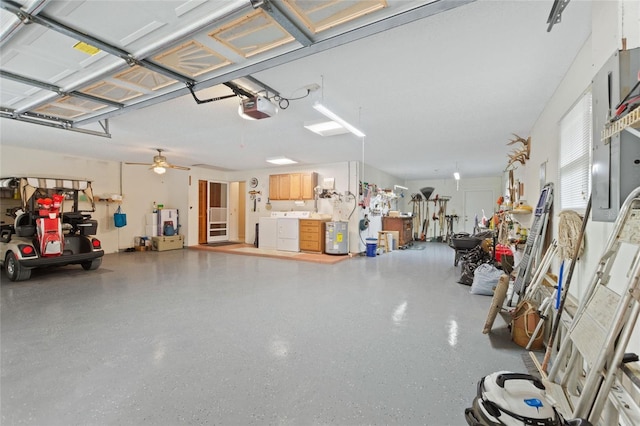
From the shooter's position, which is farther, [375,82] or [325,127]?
[325,127]

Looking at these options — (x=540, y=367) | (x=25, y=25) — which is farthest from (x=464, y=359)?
(x=25, y=25)

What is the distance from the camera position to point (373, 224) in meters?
8.86

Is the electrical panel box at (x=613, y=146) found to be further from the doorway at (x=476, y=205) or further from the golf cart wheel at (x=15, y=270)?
the doorway at (x=476, y=205)

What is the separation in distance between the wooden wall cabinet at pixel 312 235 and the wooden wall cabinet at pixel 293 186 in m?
0.89

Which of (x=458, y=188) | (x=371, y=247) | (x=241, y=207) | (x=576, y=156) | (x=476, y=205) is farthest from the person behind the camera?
(x=458, y=188)

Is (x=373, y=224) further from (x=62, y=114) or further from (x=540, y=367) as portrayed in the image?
(x=62, y=114)

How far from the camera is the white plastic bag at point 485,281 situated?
4.15m

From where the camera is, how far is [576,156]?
251cm

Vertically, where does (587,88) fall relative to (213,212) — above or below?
above

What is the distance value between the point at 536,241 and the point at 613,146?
219cm

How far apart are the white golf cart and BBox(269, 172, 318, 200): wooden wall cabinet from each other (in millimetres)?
4690

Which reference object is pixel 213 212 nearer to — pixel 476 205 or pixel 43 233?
pixel 43 233

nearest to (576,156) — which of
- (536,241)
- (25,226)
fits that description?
(536,241)

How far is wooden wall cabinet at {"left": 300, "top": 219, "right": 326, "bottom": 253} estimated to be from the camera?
7.67 metres
